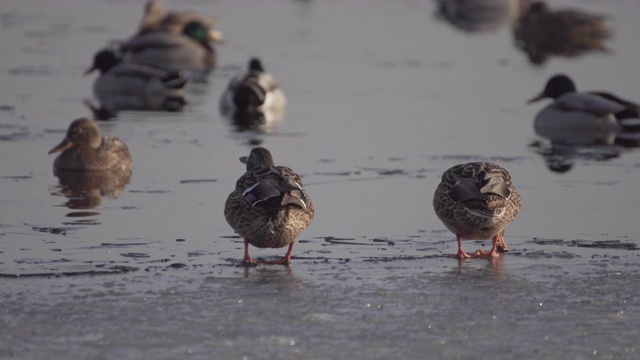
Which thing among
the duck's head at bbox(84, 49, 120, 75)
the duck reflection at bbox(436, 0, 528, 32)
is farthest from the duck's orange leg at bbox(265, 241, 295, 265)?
the duck reflection at bbox(436, 0, 528, 32)

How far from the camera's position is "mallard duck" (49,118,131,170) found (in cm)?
1287

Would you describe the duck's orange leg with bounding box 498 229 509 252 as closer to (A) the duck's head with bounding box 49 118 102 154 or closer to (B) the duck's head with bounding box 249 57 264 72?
(A) the duck's head with bounding box 49 118 102 154

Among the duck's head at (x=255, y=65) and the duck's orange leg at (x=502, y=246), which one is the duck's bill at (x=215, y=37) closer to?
the duck's head at (x=255, y=65)

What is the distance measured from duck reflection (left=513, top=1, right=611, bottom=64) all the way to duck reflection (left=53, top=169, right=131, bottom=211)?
1419cm

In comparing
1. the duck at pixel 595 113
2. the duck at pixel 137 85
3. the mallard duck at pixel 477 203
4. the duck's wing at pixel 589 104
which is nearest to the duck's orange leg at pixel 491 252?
the mallard duck at pixel 477 203

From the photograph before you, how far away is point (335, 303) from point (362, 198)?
3.94 metres

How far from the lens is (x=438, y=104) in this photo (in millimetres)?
18516

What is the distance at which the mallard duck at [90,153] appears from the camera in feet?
42.2

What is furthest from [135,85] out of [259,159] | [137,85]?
[259,159]

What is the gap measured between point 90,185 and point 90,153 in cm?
95

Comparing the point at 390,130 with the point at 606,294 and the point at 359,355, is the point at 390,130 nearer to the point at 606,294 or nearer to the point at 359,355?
the point at 606,294

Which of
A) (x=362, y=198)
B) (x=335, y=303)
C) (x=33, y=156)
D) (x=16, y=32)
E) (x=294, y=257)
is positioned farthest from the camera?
(x=16, y=32)

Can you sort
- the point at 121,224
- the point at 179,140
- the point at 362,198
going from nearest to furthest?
the point at 121,224, the point at 362,198, the point at 179,140

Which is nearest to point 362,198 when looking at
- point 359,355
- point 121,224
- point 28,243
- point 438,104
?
point 121,224
